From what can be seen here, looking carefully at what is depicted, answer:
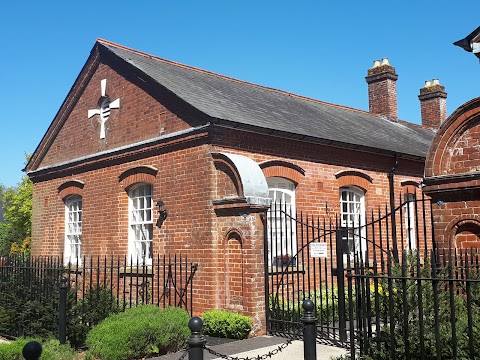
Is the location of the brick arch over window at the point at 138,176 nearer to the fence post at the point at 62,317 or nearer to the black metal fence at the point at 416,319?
the fence post at the point at 62,317

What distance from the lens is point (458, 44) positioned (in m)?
8.34

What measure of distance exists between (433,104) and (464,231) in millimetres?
18439

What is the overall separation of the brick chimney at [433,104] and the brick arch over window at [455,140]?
56.9ft

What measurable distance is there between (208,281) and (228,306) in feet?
2.25

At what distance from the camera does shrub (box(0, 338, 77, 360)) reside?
281 inches

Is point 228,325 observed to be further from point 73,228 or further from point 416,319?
point 73,228

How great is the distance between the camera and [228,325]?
30.2 feet

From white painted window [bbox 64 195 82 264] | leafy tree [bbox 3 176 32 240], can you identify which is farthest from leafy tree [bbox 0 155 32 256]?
white painted window [bbox 64 195 82 264]

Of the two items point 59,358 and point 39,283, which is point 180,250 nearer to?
point 39,283

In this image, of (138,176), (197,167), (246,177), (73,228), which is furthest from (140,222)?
(246,177)

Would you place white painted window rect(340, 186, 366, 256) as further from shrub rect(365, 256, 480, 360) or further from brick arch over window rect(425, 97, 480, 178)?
shrub rect(365, 256, 480, 360)

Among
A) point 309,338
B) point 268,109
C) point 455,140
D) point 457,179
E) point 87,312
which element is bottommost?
point 87,312

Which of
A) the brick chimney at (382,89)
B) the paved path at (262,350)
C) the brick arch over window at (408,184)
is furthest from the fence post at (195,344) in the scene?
the brick chimney at (382,89)

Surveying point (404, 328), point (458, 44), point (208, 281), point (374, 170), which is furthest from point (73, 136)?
point (404, 328)
